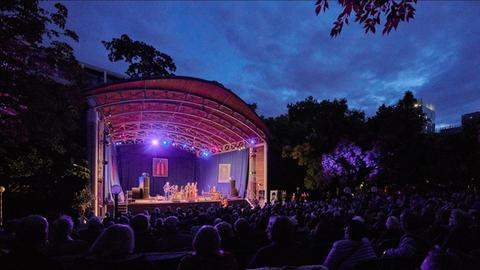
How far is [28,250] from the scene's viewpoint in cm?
285

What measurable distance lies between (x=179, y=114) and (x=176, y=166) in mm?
9925

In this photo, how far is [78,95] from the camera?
8938mm

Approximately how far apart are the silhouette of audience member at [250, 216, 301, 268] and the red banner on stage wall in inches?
1053

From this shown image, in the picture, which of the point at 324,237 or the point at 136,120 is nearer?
the point at 324,237

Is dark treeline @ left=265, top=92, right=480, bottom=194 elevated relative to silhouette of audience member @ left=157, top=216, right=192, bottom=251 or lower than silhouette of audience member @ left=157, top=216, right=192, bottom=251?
elevated

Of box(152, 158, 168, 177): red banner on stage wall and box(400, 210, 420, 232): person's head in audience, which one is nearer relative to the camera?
box(400, 210, 420, 232): person's head in audience

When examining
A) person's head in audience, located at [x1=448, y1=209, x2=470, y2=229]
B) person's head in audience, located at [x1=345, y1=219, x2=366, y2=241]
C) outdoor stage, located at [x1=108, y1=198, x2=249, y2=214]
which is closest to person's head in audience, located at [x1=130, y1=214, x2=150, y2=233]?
person's head in audience, located at [x1=345, y1=219, x2=366, y2=241]

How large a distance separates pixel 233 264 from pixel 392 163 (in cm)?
1863

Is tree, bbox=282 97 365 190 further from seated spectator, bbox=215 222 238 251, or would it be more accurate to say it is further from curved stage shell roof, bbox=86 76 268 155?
seated spectator, bbox=215 222 238 251

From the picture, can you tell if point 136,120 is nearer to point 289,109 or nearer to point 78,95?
point 78,95

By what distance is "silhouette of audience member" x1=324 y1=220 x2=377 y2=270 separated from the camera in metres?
3.59

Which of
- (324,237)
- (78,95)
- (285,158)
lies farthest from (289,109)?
(324,237)

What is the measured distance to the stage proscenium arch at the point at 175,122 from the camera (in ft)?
52.7

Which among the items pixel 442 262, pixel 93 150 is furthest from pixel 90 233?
pixel 93 150
